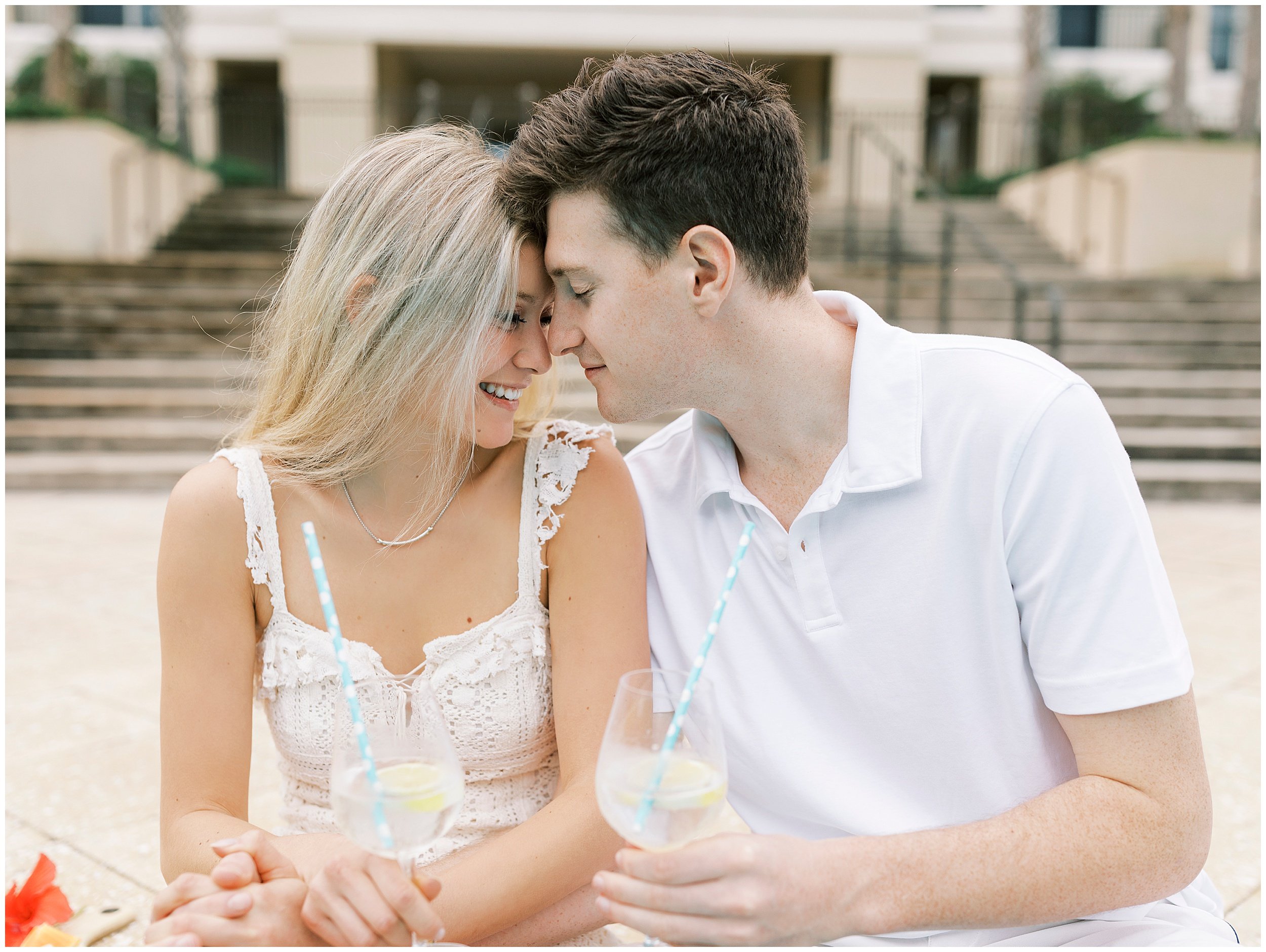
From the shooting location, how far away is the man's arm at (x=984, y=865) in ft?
4.28

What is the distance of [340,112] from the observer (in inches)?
679

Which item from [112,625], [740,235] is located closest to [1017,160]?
[112,625]

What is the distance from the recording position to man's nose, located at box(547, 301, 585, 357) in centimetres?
209

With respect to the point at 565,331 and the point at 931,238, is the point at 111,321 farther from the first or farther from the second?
the point at 565,331

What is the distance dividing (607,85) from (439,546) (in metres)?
0.94

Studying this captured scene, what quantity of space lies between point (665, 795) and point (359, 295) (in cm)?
121

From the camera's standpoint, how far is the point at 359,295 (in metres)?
2.08

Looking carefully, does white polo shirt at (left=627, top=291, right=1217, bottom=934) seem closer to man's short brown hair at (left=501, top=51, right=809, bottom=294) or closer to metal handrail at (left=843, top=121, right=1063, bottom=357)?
man's short brown hair at (left=501, top=51, right=809, bottom=294)

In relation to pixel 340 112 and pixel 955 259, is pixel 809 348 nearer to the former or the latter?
pixel 955 259

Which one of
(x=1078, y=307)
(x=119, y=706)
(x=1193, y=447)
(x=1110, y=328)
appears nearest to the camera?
(x=119, y=706)

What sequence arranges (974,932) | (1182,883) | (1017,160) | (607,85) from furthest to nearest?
(1017,160), (607,85), (974,932), (1182,883)

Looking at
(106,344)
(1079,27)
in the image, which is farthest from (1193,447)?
(1079,27)

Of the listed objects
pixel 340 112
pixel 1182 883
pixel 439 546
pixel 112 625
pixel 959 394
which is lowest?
pixel 112 625

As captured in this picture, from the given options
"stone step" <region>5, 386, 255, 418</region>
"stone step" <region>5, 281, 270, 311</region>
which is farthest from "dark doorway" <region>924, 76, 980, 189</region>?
"stone step" <region>5, 386, 255, 418</region>
